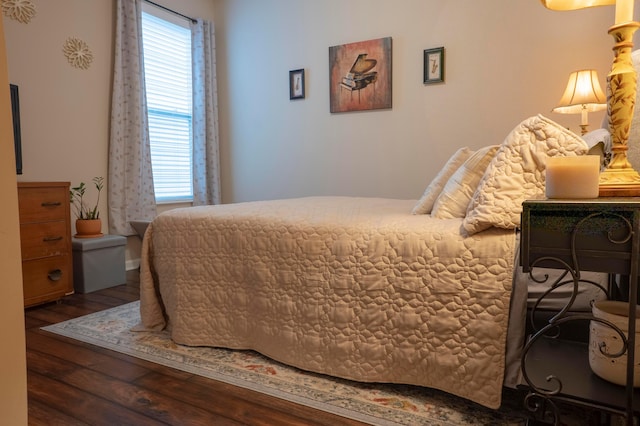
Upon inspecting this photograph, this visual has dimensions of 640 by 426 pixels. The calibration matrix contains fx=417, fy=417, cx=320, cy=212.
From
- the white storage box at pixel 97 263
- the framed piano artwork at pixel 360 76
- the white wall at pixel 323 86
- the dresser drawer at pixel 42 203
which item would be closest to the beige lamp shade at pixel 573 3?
the white wall at pixel 323 86

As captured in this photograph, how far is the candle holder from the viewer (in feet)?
3.65

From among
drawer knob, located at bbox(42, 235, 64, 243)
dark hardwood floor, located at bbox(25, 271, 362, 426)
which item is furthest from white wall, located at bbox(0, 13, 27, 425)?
drawer knob, located at bbox(42, 235, 64, 243)

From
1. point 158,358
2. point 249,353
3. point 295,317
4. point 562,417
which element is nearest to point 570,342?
point 562,417

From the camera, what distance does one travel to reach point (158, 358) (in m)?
1.86

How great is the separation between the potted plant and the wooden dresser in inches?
11.9

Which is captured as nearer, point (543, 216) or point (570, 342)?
point (543, 216)

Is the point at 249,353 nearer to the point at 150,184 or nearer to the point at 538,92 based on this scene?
the point at 150,184

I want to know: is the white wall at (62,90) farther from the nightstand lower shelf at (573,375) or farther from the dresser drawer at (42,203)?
the nightstand lower shelf at (573,375)

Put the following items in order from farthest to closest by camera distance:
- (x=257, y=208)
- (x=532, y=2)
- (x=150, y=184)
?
(x=150, y=184)
(x=532, y=2)
(x=257, y=208)

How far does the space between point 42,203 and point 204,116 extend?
2011 millimetres

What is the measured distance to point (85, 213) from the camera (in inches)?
131

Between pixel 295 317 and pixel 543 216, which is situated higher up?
pixel 543 216

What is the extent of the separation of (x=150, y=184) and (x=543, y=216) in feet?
11.3

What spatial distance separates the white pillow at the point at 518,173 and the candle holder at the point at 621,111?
0.43 feet
